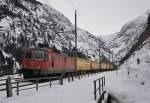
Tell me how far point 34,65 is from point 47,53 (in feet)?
6.87

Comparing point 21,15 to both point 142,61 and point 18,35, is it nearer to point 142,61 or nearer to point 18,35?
point 18,35

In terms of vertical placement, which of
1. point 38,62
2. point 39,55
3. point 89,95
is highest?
point 39,55

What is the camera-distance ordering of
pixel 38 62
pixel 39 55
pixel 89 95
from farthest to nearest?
pixel 39 55
pixel 38 62
pixel 89 95

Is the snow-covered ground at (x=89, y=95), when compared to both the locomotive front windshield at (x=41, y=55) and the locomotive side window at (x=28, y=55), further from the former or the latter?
the locomotive side window at (x=28, y=55)

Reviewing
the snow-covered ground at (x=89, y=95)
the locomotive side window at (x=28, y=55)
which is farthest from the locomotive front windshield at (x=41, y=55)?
the snow-covered ground at (x=89, y=95)

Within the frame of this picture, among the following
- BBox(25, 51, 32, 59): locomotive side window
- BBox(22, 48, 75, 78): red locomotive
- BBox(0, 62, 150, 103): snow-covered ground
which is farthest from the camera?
BBox(25, 51, 32, 59): locomotive side window

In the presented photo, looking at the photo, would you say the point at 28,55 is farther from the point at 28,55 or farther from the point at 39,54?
the point at 39,54

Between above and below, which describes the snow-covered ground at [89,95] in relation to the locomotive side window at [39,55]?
below

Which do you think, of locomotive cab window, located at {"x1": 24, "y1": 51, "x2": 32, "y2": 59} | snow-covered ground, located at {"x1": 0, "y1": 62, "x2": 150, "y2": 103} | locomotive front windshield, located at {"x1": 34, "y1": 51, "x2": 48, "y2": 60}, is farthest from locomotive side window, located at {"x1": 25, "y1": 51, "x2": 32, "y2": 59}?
snow-covered ground, located at {"x1": 0, "y1": 62, "x2": 150, "y2": 103}

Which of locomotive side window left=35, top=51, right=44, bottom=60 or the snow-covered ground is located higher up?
locomotive side window left=35, top=51, right=44, bottom=60

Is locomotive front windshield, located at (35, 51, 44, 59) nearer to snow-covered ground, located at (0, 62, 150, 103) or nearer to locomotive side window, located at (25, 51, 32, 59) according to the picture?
locomotive side window, located at (25, 51, 32, 59)

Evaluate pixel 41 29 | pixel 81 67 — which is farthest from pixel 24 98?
pixel 41 29

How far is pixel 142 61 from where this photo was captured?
23.6 metres

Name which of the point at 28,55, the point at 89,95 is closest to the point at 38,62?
the point at 28,55
